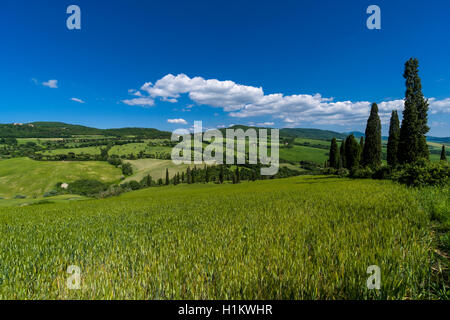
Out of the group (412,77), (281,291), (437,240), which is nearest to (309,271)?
(281,291)

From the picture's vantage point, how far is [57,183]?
11706 centimetres

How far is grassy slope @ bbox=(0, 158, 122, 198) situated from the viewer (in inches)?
4358

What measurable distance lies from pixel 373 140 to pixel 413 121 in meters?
11.8

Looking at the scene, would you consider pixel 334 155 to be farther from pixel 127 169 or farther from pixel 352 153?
pixel 127 169

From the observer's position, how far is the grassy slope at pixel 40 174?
110694 mm

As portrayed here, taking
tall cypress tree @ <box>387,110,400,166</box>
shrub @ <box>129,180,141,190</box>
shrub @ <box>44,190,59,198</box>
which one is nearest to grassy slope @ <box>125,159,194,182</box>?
shrub @ <box>129,180,141,190</box>

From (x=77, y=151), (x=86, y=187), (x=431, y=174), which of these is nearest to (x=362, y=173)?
(x=431, y=174)

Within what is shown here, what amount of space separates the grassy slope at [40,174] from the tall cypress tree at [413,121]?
499 feet

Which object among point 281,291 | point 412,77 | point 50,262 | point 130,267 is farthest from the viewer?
point 412,77

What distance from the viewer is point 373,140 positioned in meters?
43.9

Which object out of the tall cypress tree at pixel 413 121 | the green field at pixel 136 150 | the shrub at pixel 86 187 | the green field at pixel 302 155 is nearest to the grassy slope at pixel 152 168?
the shrub at pixel 86 187
